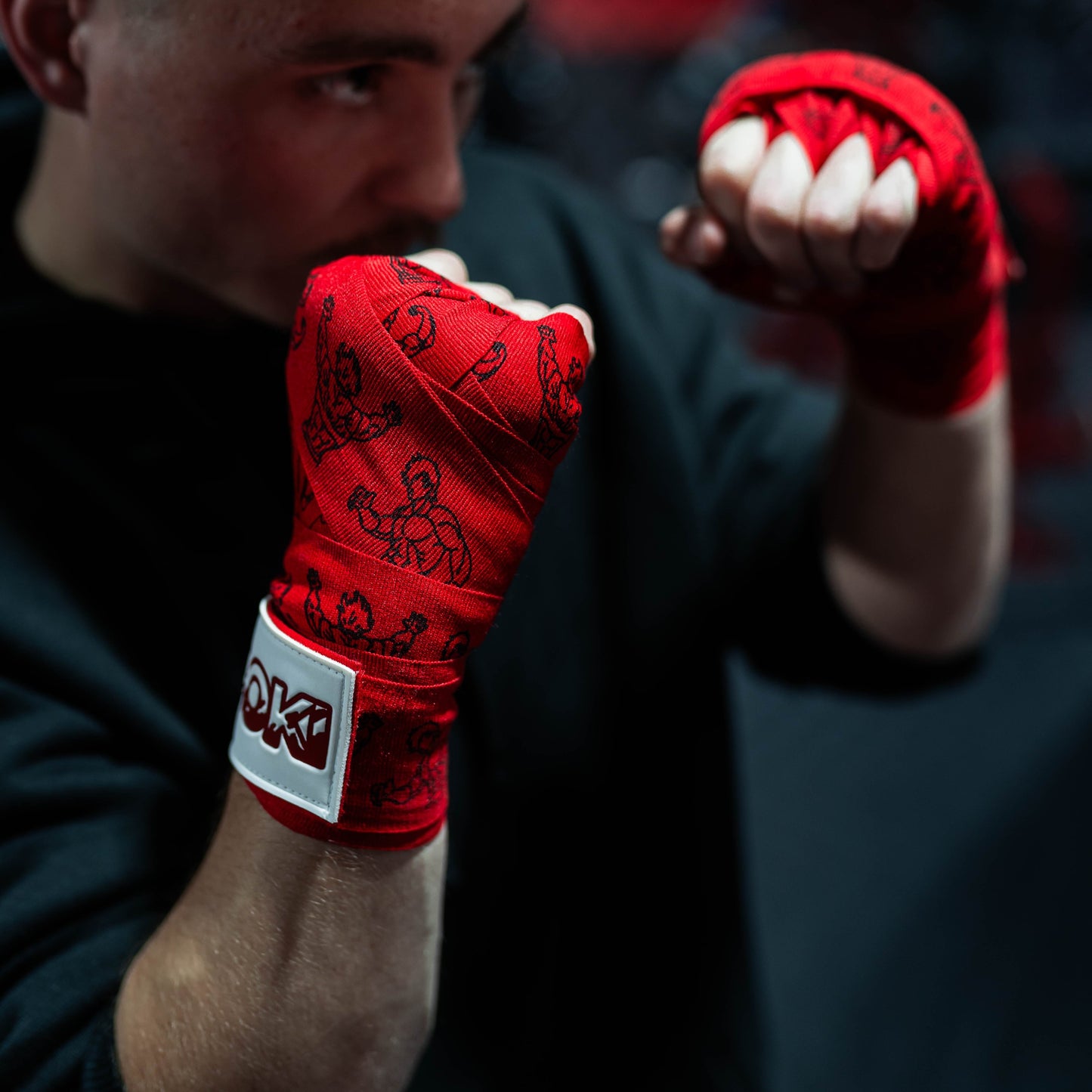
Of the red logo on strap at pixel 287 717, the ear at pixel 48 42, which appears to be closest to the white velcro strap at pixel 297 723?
the red logo on strap at pixel 287 717

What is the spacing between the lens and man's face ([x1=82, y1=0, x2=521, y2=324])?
55 centimetres

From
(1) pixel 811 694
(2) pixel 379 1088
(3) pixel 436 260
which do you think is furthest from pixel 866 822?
(3) pixel 436 260

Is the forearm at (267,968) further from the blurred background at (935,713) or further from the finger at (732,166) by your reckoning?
the blurred background at (935,713)

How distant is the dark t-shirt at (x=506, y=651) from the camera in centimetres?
60

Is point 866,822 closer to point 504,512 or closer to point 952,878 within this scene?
point 952,878

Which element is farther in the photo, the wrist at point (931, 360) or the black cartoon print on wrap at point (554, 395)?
the wrist at point (931, 360)

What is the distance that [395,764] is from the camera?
0.52 metres

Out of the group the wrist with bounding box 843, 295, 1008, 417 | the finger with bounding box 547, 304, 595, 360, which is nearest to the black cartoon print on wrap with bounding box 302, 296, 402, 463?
the finger with bounding box 547, 304, 595, 360

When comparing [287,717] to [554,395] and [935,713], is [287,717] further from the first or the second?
[935,713]

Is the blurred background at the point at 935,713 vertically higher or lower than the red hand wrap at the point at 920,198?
lower

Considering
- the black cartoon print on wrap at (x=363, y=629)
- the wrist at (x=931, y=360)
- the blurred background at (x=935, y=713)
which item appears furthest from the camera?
the blurred background at (x=935, y=713)

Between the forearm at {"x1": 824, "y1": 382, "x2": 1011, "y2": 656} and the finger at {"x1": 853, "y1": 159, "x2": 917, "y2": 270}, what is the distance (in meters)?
0.21

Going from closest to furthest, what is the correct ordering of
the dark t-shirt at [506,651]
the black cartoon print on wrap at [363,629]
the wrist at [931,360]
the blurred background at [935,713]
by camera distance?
the black cartoon print on wrap at [363,629], the dark t-shirt at [506,651], the wrist at [931,360], the blurred background at [935,713]

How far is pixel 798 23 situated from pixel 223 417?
2071 mm
